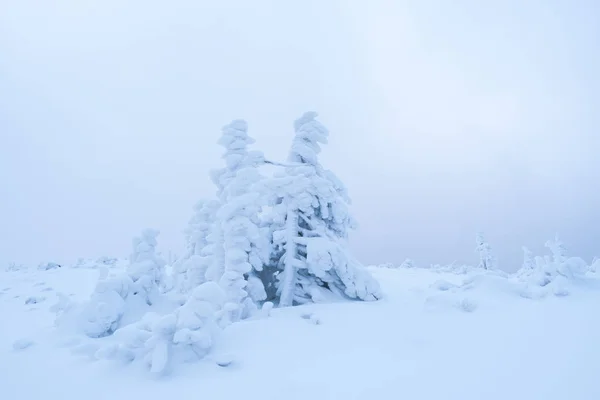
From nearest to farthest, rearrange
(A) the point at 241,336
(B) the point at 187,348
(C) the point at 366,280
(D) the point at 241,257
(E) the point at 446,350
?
(B) the point at 187,348
(E) the point at 446,350
(A) the point at 241,336
(D) the point at 241,257
(C) the point at 366,280

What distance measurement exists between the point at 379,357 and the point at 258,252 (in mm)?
6929

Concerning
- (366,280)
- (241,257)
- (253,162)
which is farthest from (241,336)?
(253,162)

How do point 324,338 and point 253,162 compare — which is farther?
point 253,162

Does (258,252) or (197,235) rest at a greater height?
(197,235)

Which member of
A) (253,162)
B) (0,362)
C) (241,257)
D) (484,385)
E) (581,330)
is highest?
(253,162)

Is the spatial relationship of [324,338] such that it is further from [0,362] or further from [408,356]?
[0,362]

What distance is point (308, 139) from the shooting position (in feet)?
52.3

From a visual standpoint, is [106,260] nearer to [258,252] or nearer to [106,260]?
Result: [106,260]

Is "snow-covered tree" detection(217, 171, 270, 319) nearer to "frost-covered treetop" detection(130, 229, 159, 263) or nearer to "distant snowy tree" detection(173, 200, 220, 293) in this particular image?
"distant snowy tree" detection(173, 200, 220, 293)

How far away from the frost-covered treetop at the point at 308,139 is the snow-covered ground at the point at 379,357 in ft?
22.3

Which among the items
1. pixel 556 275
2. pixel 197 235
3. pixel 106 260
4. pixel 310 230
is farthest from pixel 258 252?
pixel 106 260

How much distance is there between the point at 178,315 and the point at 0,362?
483cm

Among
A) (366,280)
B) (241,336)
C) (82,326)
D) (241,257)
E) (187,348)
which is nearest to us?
(187,348)

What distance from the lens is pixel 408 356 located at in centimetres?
788
